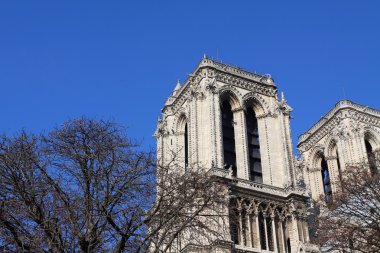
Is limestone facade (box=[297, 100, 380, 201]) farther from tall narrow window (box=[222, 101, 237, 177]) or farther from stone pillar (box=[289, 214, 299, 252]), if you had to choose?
stone pillar (box=[289, 214, 299, 252])

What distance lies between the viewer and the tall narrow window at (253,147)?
1673 inches

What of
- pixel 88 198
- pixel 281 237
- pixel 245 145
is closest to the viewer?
pixel 88 198

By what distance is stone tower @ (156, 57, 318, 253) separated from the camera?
127ft

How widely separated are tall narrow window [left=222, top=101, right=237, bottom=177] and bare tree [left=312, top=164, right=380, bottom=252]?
13540 millimetres

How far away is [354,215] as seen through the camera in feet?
86.4

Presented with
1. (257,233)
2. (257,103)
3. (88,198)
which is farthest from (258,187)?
(88,198)

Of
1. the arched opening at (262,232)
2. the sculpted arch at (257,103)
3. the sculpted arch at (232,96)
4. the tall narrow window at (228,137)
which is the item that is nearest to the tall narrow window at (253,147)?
the sculpted arch at (257,103)

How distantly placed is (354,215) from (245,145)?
16.4m

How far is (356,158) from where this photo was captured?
50000mm

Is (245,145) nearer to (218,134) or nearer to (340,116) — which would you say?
(218,134)

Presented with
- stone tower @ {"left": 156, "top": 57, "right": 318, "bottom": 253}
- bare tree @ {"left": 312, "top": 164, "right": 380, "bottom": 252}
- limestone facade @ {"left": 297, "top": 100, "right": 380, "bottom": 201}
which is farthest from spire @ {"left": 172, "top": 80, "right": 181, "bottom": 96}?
bare tree @ {"left": 312, "top": 164, "right": 380, "bottom": 252}

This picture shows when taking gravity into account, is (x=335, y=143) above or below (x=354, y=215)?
above

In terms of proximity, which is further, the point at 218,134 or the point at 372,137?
the point at 372,137

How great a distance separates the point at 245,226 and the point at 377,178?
43.3ft
